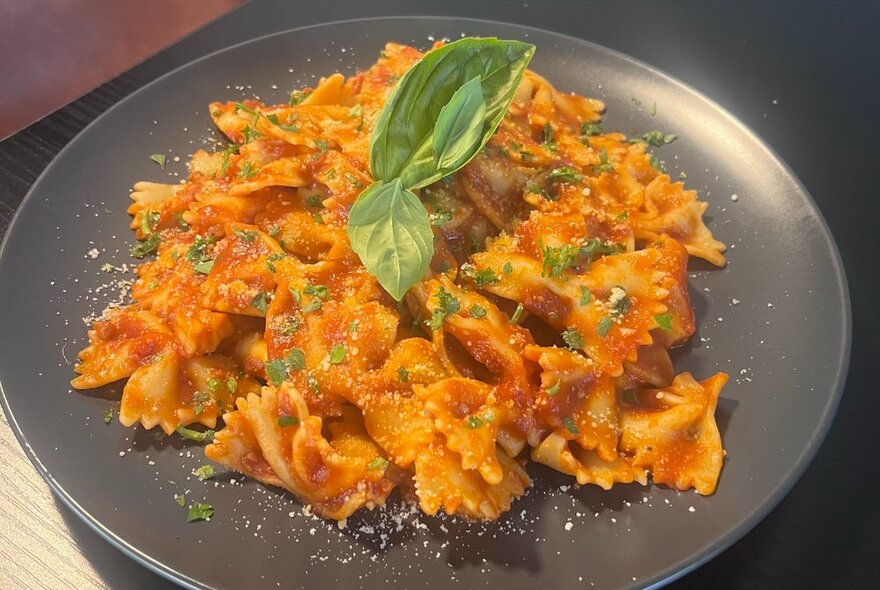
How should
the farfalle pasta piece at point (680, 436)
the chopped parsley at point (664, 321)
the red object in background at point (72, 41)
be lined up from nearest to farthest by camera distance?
the farfalle pasta piece at point (680, 436), the chopped parsley at point (664, 321), the red object in background at point (72, 41)

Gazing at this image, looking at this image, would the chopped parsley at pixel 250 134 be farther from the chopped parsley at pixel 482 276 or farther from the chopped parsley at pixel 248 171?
the chopped parsley at pixel 482 276

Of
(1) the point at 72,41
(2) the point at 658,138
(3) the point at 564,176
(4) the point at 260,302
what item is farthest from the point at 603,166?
(1) the point at 72,41

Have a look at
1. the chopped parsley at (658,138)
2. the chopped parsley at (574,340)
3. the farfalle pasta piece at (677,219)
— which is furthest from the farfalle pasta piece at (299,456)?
the chopped parsley at (658,138)

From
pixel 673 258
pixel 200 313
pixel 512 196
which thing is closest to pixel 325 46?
pixel 512 196

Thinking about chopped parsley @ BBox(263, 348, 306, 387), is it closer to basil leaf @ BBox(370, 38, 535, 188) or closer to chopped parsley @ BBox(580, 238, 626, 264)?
basil leaf @ BBox(370, 38, 535, 188)

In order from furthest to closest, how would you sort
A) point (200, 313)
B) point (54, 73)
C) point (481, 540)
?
point (54, 73), point (200, 313), point (481, 540)

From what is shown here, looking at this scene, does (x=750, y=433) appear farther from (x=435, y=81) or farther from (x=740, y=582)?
(x=435, y=81)

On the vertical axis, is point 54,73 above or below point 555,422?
above
